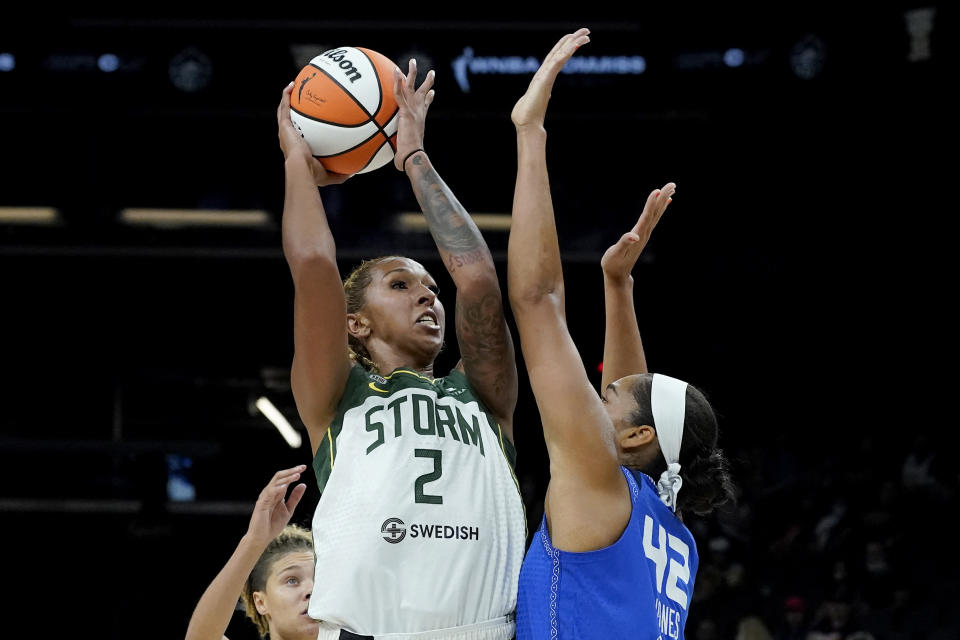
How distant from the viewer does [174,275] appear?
1114 centimetres

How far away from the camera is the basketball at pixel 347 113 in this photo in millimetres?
3285

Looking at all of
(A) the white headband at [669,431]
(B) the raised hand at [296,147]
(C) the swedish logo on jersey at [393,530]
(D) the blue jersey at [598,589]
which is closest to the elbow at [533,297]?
(A) the white headband at [669,431]

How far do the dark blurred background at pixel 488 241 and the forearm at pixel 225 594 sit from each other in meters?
6.27

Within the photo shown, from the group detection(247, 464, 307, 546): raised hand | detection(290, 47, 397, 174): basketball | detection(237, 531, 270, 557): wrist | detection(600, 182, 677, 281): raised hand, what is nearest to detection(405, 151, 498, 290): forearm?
detection(290, 47, 397, 174): basketball

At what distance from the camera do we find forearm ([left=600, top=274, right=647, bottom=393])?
366 centimetres

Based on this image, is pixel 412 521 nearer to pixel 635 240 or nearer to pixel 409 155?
pixel 409 155

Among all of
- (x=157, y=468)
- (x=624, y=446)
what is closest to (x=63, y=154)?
(x=157, y=468)

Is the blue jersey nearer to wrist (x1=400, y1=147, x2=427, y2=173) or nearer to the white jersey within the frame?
the white jersey

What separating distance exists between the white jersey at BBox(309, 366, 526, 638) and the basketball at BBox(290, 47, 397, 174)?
2.15 feet

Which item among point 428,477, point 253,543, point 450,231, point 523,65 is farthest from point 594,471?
point 523,65

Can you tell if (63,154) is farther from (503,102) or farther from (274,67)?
(503,102)

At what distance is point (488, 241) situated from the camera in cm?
1052

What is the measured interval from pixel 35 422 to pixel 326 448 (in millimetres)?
9516

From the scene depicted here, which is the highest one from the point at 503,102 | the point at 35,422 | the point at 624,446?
the point at 503,102
